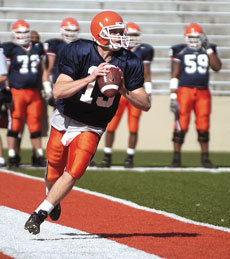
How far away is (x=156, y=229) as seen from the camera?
4.91m

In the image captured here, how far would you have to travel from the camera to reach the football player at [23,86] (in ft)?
28.7

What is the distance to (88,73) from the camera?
4578 millimetres

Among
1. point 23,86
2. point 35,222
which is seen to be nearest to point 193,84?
point 23,86

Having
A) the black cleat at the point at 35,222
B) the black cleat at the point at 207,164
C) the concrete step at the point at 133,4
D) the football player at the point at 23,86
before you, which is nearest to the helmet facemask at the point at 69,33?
the football player at the point at 23,86

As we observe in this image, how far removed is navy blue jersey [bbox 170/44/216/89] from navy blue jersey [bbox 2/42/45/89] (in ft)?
5.45

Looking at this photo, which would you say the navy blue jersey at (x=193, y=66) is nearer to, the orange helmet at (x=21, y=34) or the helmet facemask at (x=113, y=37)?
the orange helmet at (x=21, y=34)

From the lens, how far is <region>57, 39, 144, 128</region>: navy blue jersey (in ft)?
14.9

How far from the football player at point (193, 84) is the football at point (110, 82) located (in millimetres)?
4620

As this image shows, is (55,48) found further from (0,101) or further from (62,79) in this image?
(62,79)

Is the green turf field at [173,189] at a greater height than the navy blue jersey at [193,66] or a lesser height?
lesser

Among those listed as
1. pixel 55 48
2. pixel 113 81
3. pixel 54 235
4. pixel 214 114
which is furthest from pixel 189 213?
pixel 214 114

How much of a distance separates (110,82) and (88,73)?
1.11 feet

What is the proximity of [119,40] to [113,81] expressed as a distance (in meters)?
0.39

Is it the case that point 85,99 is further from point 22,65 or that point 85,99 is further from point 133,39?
point 133,39
